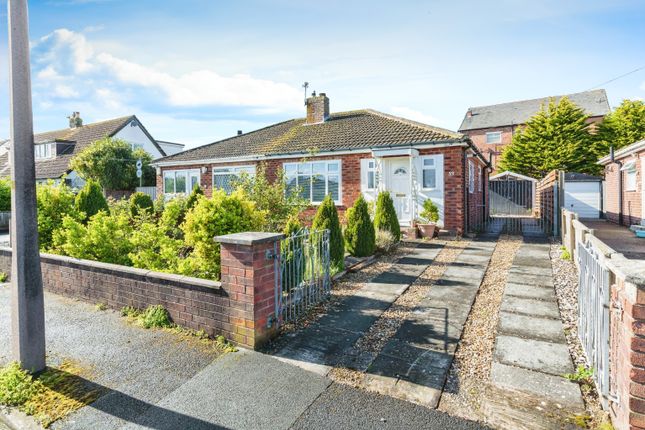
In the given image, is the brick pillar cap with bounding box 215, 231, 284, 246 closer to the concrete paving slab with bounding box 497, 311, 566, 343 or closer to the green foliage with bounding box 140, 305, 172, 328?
the green foliage with bounding box 140, 305, 172, 328

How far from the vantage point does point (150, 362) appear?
3.48m

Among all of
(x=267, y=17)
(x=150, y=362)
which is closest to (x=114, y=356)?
(x=150, y=362)

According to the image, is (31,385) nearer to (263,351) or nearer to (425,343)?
(263,351)

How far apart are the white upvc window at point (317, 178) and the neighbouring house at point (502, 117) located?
28893 mm

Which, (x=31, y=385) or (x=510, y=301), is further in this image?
(x=510, y=301)

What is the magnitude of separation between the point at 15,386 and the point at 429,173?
37.1 ft

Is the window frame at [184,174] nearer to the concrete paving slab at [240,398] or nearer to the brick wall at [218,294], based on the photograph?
the brick wall at [218,294]

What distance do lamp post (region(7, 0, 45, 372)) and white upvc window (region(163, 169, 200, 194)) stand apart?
47.8 ft

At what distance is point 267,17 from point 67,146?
88.1 feet

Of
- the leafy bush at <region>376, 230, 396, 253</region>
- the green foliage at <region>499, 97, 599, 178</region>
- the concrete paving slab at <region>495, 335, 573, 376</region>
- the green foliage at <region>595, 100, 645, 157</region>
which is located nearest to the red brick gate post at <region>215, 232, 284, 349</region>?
the concrete paving slab at <region>495, 335, 573, 376</region>

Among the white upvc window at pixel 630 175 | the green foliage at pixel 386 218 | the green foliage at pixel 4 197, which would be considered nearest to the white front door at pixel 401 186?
the green foliage at pixel 386 218

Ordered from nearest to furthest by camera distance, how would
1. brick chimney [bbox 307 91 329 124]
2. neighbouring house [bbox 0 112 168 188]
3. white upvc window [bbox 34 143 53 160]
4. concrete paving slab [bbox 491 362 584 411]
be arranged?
concrete paving slab [bbox 491 362 584 411] → brick chimney [bbox 307 91 329 124] → neighbouring house [bbox 0 112 168 188] → white upvc window [bbox 34 143 53 160]

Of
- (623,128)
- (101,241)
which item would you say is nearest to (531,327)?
(101,241)

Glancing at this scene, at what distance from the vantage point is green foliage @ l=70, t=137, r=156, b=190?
22.1m
